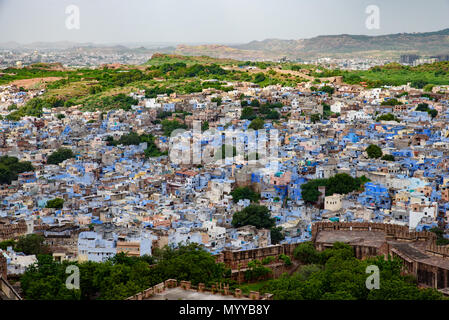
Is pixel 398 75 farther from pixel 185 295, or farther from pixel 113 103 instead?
pixel 185 295

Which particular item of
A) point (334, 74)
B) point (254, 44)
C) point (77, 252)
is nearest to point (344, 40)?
point (254, 44)

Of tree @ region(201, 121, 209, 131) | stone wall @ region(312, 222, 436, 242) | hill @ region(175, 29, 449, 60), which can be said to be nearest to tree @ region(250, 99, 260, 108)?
tree @ region(201, 121, 209, 131)

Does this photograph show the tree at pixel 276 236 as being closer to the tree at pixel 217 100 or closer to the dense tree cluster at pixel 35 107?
the tree at pixel 217 100

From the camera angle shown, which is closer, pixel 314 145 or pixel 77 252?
pixel 77 252

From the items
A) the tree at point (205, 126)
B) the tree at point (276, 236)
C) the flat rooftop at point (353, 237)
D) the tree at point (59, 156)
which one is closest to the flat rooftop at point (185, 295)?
the flat rooftop at point (353, 237)

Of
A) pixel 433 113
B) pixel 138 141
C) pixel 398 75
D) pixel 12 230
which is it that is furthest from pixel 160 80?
pixel 12 230
